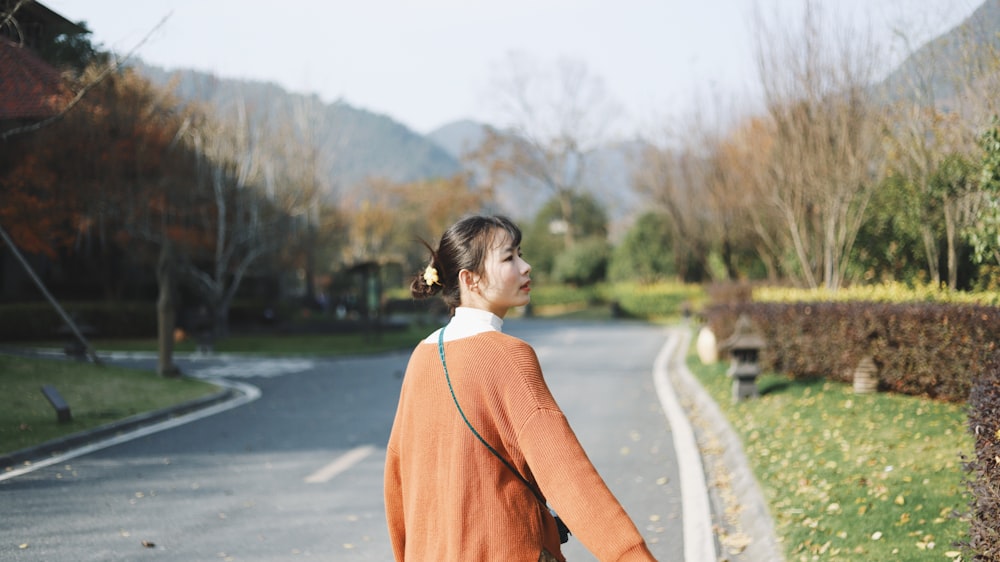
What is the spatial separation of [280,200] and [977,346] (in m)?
25.7

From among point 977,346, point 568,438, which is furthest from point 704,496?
point 568,438

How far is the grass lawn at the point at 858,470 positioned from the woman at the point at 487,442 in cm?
324

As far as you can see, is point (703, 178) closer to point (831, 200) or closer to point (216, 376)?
point (831, 200)

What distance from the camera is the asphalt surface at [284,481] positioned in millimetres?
6070

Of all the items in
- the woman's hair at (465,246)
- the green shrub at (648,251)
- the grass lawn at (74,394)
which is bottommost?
the grass lawn at (74,394)

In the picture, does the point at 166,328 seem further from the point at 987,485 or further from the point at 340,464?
the point at 987,485

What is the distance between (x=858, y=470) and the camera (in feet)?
24.6

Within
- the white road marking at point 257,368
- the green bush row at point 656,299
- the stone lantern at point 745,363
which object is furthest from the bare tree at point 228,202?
the stone lantern at point 745,363

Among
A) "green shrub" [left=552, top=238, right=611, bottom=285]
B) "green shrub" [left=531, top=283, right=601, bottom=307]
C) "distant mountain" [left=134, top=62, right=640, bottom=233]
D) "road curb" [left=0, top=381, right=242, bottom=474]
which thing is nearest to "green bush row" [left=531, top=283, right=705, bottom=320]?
"green shrub" [left=531, top=283, right=601, bottom=307]

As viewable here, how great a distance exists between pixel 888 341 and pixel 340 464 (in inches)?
280

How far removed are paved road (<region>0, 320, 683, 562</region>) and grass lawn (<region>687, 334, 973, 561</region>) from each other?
0.92 metres

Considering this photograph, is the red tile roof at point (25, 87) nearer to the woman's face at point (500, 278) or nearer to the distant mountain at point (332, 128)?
the distant mountain at point (332, 128)

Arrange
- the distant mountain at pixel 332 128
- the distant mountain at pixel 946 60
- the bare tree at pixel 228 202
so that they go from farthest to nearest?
the distant mountain at pixel 332 128 < the bare tree at pixel 228 202 < the distant mountain at pixel 946 60

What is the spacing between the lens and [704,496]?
7.45 meters
